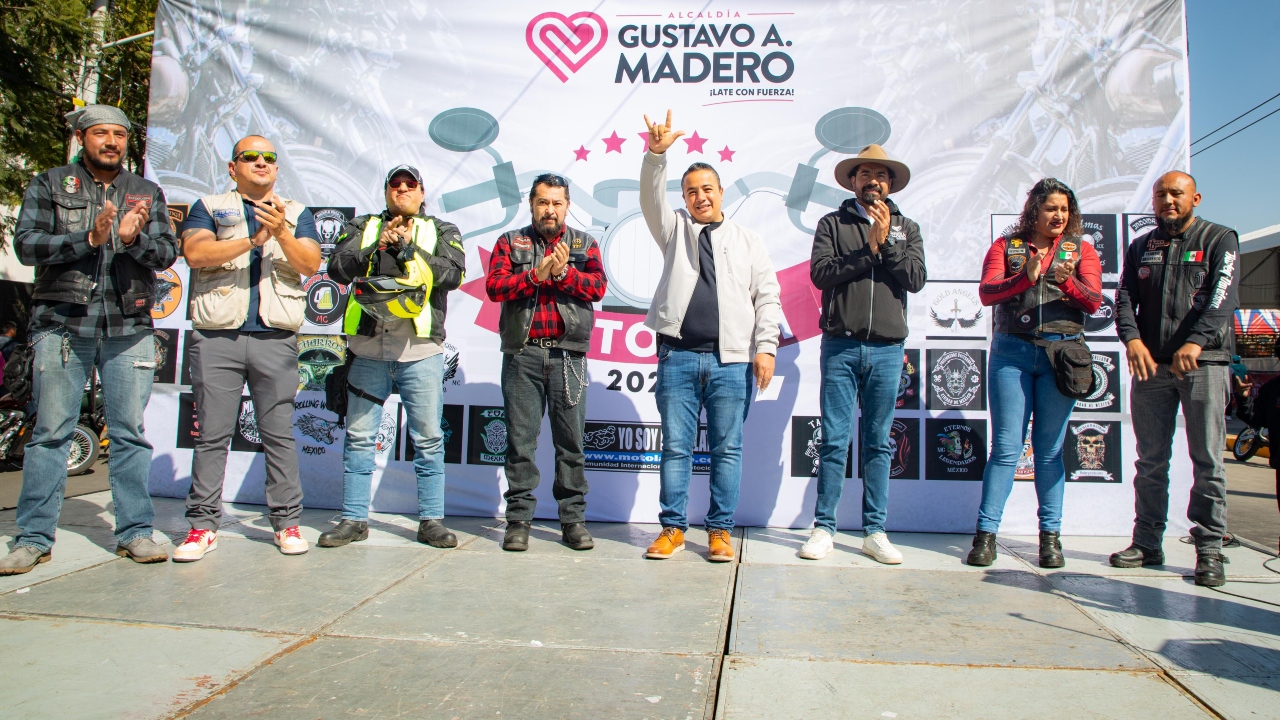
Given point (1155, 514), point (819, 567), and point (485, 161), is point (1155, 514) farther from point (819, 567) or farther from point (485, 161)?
point (485, 161)

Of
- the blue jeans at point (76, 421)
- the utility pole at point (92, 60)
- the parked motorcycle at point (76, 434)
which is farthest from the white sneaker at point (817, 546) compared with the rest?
the utility pole at point (92, 60)

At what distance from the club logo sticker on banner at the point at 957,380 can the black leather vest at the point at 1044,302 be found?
2.18 feet

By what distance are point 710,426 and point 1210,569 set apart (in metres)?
2.26

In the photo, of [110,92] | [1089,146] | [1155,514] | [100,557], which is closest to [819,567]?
[1155,514]

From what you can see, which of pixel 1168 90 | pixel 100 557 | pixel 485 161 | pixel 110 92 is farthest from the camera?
pixel 110 92

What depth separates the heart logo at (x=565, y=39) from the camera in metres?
4.78

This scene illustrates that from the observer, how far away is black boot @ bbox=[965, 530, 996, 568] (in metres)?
3.73

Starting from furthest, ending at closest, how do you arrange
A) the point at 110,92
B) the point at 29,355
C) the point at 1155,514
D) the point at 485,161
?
1. the point at 110,92
2. the point at 29,355
3. the point at 485,161
4. the point at 1155,514

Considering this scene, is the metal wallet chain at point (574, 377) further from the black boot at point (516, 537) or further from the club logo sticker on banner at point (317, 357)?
the club logo sticker on banner at point (317, 357)

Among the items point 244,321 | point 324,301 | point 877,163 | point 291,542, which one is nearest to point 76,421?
point 244,321

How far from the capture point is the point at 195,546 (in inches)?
140

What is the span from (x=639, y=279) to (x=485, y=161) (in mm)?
1177

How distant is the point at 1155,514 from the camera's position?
3.81 metres

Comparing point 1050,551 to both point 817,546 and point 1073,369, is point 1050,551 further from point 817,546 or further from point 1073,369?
point 817,546
